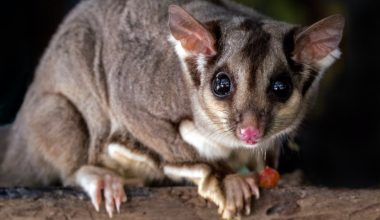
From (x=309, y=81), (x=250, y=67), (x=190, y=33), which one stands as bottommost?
(x=309, y=81)

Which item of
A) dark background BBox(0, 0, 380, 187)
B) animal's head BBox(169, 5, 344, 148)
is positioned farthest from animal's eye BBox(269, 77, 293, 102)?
dark background BBox(0, 0, 380, 187)

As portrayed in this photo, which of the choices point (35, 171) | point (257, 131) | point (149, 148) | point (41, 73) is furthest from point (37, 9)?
point (257, 131)

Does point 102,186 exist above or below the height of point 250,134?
below

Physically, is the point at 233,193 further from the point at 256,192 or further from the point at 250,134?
the point at 250,134

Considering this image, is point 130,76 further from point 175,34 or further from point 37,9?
point 37,9

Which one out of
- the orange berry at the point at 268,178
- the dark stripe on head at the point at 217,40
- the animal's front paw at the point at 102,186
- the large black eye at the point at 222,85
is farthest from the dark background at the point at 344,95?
the large black eye at the point at 222,85

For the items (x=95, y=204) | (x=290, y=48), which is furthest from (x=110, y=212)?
(x=290, y=48)

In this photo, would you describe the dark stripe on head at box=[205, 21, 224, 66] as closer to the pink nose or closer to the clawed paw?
the pink nose

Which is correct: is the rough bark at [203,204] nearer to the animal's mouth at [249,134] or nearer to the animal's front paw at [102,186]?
the animal's front paw at [102,186]

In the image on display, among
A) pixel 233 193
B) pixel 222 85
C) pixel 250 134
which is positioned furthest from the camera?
pixel 233 193
